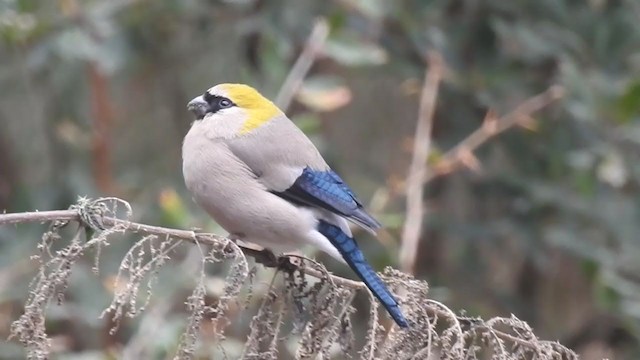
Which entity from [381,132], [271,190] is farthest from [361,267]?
[381,132]

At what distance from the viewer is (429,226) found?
14.5 ft

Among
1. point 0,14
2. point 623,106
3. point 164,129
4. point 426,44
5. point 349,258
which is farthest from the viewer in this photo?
point 164,129

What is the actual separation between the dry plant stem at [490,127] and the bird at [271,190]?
0.99 m

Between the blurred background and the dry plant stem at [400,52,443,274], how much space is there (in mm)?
57

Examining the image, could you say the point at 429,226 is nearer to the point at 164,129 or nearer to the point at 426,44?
the point at 426,44

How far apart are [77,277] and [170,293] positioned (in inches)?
22.2

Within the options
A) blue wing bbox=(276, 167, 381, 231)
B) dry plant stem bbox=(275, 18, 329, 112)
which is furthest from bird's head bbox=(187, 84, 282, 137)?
dry plant stem bbox=(275, 18, 329, 112)

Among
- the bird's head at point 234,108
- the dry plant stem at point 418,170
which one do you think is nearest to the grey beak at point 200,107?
the bird's head at point 234,108

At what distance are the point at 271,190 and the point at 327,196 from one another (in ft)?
0.49

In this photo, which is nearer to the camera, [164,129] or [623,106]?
[623,106]

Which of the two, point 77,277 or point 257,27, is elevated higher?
point 257,27

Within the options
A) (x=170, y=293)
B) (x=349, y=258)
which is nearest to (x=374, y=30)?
(x=170, y=293)

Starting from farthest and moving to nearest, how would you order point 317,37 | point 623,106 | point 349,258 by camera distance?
point 317,37 < point 623,106 < point 349,258

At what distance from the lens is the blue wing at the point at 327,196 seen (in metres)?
2.61
